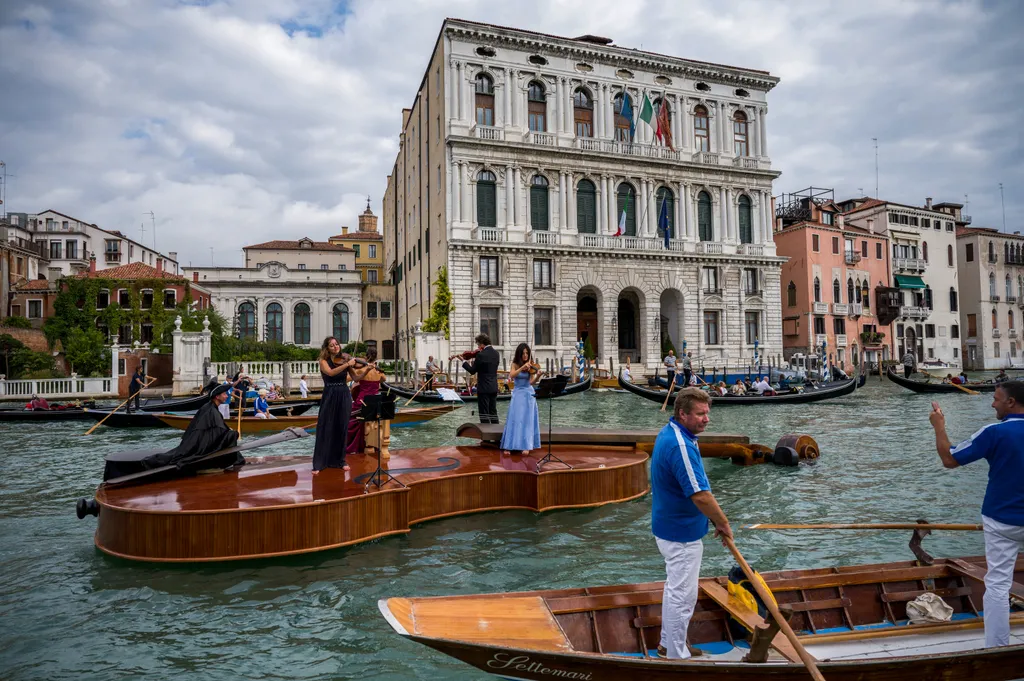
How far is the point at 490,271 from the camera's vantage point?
30047mm

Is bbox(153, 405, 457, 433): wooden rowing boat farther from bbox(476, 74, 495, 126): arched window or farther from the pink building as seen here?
the pink building

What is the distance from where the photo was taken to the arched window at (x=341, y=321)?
129 ft

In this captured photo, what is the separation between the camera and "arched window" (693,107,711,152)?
3424 centimetres

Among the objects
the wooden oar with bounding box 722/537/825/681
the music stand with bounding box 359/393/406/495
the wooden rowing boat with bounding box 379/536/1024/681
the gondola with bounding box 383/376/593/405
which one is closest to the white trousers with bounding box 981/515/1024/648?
the wooden rowing boat with bounding box 379/536/1024/681

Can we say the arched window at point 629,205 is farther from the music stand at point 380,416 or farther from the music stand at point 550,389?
the music stand at point 380,416

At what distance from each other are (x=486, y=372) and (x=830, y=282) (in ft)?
117

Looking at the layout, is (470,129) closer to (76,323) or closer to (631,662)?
(76,323)

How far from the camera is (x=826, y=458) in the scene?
11.3 m

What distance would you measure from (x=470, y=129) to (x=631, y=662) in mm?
28962

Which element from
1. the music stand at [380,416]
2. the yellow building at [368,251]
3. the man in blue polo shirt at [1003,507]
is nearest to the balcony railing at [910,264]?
the yellow building at [368,251]

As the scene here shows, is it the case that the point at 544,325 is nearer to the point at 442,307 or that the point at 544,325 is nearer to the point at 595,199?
the point at 442,307

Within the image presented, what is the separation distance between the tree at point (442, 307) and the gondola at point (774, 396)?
31.9 ft

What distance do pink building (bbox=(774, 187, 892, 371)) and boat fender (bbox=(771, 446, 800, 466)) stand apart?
2819 centimetres

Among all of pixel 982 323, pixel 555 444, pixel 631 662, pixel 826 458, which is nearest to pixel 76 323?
pixel 555 444
